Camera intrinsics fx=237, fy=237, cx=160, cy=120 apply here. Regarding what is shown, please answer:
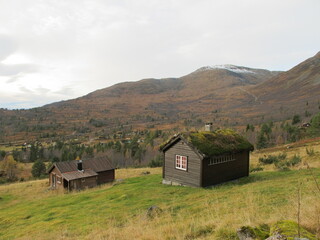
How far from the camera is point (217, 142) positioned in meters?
20.8

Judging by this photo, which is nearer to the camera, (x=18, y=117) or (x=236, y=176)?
(x=236, y=176)

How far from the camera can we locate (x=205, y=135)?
21.2 meters

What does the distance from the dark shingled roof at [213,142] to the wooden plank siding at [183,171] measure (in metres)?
0.54

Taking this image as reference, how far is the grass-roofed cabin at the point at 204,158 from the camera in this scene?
1944 cm

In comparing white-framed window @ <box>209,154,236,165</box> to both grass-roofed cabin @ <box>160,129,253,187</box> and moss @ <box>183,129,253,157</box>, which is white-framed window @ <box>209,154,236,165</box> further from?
moss @ <box>183,129,253,157</box>

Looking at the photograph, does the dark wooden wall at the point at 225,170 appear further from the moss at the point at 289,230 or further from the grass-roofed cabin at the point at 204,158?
the moss at the point at 289,230

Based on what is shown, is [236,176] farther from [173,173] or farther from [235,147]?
[173,173]

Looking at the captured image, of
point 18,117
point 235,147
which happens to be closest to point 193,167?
point 235,147

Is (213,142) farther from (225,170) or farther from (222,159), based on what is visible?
(225,170)

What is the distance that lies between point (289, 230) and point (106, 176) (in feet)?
115

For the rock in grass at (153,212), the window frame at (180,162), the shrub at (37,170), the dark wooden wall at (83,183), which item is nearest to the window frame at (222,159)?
the window frame at (180,162)

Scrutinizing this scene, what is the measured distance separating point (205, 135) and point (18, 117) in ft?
697

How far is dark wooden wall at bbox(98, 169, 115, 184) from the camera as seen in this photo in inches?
1425

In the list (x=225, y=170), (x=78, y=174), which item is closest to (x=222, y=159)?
(x=225, y=170)
